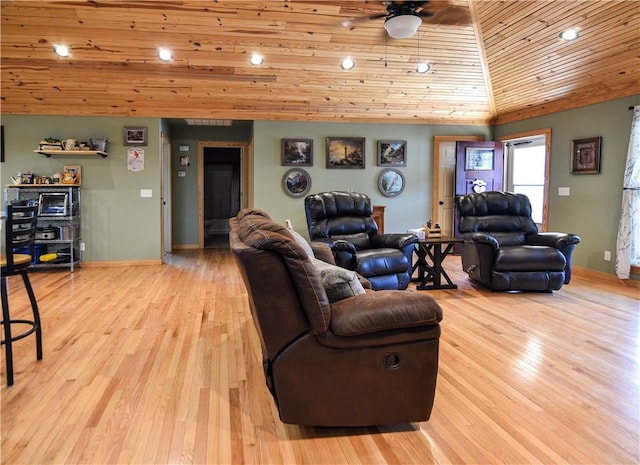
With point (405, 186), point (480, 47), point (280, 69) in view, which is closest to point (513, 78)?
point (480, 47)

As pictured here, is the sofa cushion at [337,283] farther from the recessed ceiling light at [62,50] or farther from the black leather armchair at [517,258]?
the recessed ceiling light at [62,50]

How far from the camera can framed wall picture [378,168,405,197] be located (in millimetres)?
7043

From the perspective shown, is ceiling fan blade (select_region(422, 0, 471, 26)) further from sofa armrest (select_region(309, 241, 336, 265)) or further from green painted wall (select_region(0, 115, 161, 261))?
green painted wall (select_region(0, 115, 161, 261))

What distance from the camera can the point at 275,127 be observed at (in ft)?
21.9

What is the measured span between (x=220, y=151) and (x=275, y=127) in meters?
3.85

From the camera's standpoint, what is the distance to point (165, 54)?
5047 millimetres

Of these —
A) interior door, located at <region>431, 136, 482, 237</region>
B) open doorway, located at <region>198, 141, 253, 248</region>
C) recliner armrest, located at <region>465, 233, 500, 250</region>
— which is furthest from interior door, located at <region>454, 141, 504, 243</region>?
open doorway, located at <region>198, 141, 253, 248</region>

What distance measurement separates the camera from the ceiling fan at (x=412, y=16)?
3.97m

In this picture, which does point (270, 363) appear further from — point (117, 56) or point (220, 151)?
point (220, 151)

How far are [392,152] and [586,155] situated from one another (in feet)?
9.17

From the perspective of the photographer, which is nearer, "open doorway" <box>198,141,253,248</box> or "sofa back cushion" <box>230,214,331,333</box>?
"sofa back cushion" <box>230,214,331,333</box>

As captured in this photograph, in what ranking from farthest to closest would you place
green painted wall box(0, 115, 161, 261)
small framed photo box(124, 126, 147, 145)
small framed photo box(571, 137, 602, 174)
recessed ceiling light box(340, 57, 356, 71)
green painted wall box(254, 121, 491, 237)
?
green painted wall box(254, 121, 491, 237) → small framed photo box(124, 126, 147, 145) → green painted wall box(0, 115, 161, 261) → recessed ceiling light box(340, 57, 356, 71) → small framed photo box(571, 137, 602, 174)

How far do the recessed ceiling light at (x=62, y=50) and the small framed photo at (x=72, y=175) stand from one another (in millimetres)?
1703

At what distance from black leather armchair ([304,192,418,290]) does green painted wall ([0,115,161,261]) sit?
302 cm
